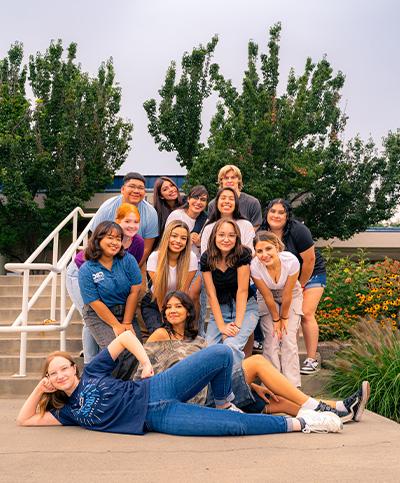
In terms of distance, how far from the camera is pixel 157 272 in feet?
17.8

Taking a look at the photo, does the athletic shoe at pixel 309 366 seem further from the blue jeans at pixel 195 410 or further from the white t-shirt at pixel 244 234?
the blue jeans at pixel 195 410

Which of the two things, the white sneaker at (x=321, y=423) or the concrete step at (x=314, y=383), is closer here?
the white sneaker at (x=321, y=423)

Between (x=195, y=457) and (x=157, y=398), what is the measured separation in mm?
629

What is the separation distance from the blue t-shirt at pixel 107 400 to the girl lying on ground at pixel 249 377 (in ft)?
1.13

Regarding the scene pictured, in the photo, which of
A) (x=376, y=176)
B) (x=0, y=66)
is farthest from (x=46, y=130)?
(x=376, y=176)

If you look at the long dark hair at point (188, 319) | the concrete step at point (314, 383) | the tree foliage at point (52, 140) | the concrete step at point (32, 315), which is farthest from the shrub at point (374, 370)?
the tree foliage at point (52, 140)

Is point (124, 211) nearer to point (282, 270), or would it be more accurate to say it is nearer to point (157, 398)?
point (282, 270)

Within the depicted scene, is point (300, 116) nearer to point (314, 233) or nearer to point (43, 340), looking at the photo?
point (314, 233)

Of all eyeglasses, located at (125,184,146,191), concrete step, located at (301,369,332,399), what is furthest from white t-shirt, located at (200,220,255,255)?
concrete step, located at (301,369,332,399)

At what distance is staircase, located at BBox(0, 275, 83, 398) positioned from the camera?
606 cm

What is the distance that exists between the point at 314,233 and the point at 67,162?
8.55m

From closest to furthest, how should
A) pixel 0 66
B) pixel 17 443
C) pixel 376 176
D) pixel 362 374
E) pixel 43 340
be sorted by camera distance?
pixel 17 443, pixel 362 374, pixel 43 340, pixel 376 176, pixel 0 66

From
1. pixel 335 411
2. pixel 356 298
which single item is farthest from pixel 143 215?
pixel 356 298

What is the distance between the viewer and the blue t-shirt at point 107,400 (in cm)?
417
